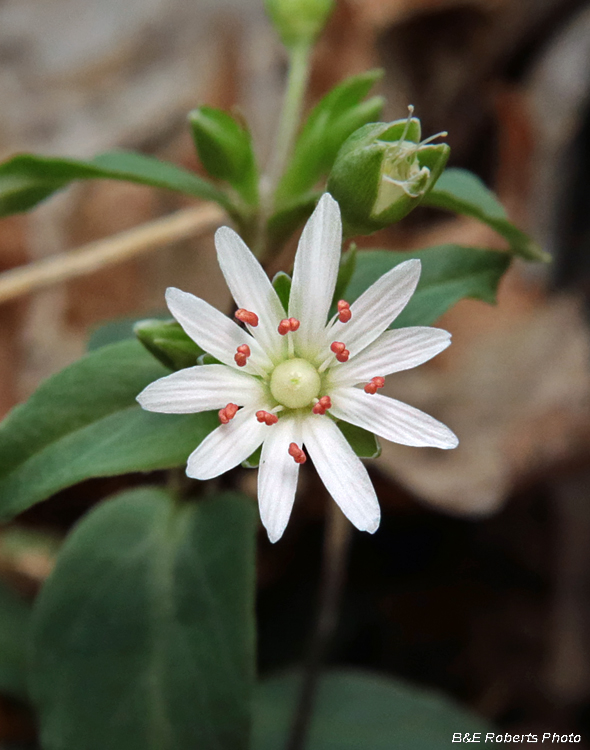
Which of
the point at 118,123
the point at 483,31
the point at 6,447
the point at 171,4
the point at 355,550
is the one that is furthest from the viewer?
the point at 171,4

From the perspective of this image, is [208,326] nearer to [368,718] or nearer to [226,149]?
[226,149]

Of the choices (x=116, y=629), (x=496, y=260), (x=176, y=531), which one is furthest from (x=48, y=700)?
(x=496, y=260)

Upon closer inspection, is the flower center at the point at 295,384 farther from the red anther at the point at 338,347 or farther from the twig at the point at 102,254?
the twig at the point at 102,254

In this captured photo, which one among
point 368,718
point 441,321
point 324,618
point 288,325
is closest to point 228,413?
point 288,325

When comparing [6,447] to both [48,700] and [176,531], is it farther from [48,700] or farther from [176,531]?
[48,700]

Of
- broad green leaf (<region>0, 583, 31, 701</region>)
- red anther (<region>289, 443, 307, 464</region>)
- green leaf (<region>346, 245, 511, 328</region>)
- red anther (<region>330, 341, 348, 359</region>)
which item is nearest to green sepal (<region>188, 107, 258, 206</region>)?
green leaf (<region>346, 245, 511, 328</region>)

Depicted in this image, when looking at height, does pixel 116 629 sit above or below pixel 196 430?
below
